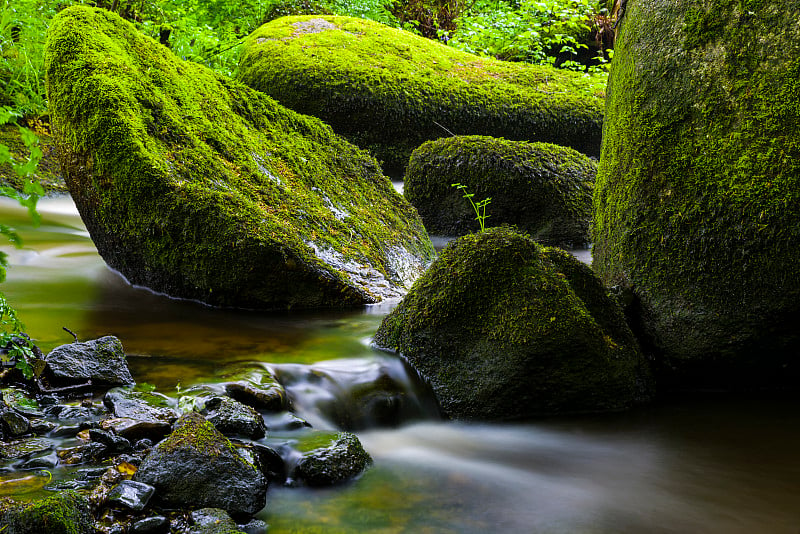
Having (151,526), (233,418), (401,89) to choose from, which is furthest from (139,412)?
(401,89)

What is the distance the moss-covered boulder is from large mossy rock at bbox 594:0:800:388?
5.39 meters

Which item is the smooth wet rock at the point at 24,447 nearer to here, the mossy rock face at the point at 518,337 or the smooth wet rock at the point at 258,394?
the smooth wet rock at the point at 258,394

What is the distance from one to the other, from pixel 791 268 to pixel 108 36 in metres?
4.99

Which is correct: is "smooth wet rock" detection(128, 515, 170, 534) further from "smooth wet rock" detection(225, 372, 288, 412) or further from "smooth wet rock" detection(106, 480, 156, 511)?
"smooth wet rock" detection(225, 372, 288, 412)

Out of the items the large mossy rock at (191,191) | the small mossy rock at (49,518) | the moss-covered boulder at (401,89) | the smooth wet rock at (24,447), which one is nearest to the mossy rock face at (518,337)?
the large mossy rock at (191,191)

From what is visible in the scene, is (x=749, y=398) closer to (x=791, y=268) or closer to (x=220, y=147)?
(x=791, y=268)

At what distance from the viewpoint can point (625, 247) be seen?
4.16m

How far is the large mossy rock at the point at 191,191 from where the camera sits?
4719 millimetres

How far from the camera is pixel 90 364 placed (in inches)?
124

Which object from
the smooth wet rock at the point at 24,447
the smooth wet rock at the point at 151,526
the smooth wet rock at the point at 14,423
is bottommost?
the smooth wet rock at the point at 151,526

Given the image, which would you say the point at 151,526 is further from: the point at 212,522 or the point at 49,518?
the point at 49,518

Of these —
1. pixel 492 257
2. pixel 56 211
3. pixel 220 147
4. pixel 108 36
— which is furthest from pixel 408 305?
pixel 56 211

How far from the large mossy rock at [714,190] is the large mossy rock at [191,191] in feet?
6.94

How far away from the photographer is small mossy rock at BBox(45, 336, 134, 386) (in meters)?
3.07
